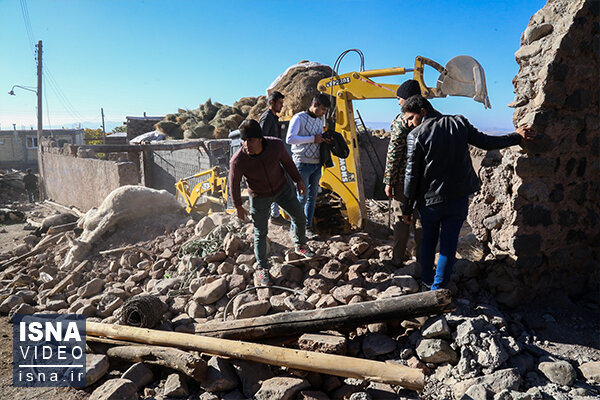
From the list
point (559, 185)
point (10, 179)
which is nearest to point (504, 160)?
point (559, 185)

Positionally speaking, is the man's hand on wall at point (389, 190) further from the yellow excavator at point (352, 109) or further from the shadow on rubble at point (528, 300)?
the yellow excavator at point (352, 109)

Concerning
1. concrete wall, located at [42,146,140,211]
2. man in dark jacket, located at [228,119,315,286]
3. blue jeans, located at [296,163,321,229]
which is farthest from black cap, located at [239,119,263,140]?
concrete wall, located at [42,146,140,211]

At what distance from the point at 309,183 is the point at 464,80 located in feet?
6.80

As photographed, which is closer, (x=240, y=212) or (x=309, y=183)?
(x=240, y=212)

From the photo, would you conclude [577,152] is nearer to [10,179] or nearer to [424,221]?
[424,221]

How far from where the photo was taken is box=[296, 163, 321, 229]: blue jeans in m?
4.64

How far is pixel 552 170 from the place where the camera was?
3.39 m

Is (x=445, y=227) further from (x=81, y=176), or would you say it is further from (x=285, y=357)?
(x=81, y=176)

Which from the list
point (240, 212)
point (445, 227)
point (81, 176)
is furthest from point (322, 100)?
point (81, 176)

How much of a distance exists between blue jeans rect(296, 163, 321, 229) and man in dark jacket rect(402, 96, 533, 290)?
163 cm

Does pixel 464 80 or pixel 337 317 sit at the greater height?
pixel 464 80

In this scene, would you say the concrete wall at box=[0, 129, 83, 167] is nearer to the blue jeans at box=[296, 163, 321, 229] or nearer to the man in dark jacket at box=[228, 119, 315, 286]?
the blue jeans at box=[296, 163, 321, 229]

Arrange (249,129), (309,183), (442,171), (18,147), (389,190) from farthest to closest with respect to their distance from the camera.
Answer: (18,147) < (309,183) < (249,129) < (389,190) < (442,171)

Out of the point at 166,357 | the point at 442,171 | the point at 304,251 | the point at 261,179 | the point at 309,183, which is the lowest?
the point at 166,357
